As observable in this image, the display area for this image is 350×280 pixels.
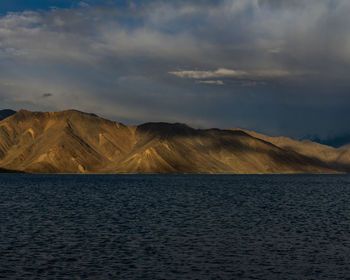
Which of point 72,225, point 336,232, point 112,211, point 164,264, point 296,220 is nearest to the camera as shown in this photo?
point 164,264

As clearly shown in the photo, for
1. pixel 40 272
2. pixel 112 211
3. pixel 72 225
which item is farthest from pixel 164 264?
pixel 112 211

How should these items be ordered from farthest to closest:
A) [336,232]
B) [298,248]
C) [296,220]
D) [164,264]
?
[296,220] < [336,232] < [298,248] < [164,264]

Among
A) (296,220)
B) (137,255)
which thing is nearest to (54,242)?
(137,255)

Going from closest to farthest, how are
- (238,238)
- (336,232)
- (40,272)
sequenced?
(40,272) → (238,238) → (336,232)

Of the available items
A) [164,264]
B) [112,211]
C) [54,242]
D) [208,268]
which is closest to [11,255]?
[54,242]

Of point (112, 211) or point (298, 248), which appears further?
point (112, 211)

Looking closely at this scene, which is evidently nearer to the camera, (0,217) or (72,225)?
(72,225)

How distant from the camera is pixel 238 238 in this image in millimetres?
37938

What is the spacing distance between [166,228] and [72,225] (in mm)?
9610

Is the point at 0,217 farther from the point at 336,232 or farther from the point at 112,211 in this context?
the point at 336,232

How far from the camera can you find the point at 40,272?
2580 cm

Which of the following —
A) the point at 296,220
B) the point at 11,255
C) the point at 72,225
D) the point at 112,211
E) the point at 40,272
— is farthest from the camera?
the point at 112,211

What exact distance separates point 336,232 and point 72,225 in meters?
25.7

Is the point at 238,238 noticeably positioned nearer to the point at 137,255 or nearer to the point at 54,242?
the point at 137,255
